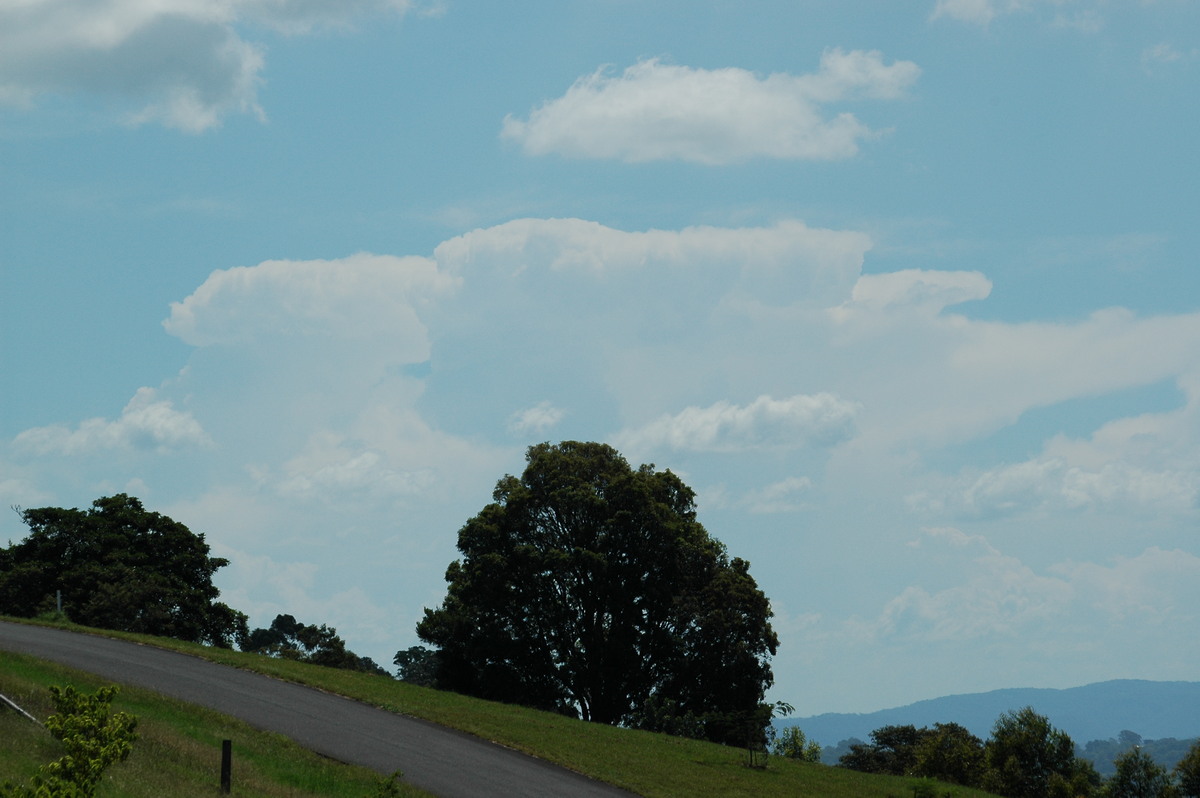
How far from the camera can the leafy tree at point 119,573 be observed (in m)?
49.4

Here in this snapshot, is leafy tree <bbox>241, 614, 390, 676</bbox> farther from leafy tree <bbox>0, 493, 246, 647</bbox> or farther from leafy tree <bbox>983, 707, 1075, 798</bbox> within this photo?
leafy tree <bbox>983, 707, 1075, 798</bbox>

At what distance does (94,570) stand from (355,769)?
36.2m

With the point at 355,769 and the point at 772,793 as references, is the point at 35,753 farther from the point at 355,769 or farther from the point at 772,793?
the point at 772,793

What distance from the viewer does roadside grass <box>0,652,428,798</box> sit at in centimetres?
1583

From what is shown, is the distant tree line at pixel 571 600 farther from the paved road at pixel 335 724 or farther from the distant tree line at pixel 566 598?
the paved road at pixel 335 724

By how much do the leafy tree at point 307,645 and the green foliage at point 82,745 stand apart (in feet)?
103

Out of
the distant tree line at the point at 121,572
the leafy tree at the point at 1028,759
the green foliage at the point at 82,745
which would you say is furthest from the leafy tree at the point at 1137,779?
the green foliage at the point at 82,745

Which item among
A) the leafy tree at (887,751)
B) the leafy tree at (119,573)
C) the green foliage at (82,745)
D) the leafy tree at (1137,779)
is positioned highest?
the leafy tree at (119,573)

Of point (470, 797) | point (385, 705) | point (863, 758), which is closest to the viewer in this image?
point (470, 797)

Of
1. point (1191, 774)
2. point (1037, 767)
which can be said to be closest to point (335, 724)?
point (1037, 767)

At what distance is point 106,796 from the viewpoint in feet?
46.8

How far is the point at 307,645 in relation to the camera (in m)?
78.9

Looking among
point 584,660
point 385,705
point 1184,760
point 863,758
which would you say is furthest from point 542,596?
point 863,758

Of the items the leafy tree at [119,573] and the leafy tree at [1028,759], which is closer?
the leafy tree at [1028,759]
